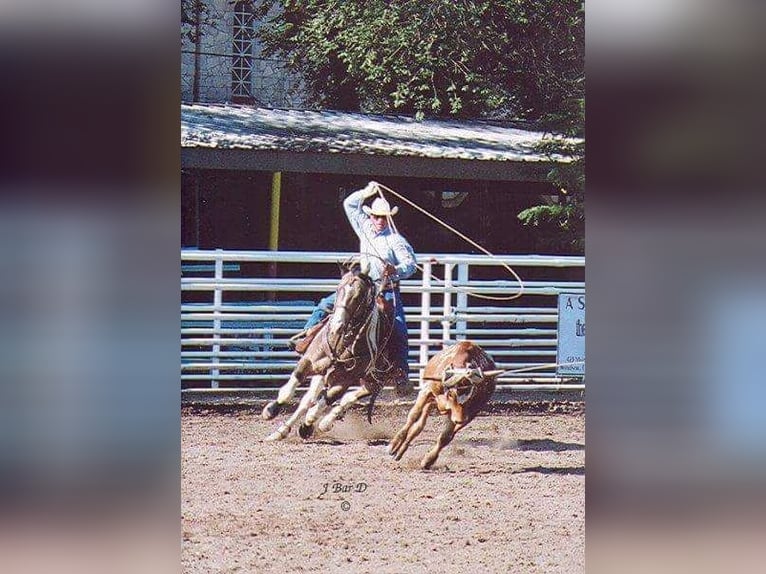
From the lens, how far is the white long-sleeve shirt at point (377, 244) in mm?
6637

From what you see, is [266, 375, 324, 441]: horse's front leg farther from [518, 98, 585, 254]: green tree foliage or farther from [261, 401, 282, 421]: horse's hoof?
[518, 98, 585, 254]: green tree foliage

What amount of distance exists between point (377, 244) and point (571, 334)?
1.34 meters

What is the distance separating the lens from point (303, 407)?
21.9 ft

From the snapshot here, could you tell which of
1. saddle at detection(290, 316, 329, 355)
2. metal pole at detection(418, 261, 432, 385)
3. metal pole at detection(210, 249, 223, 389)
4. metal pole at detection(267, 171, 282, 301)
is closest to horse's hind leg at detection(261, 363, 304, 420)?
saddle at detection(290, 316, 329, 355)

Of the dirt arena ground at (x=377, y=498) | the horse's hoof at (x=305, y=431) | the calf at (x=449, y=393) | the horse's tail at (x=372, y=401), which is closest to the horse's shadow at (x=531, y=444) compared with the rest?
the dirt arena ground at (x=377, y=498)

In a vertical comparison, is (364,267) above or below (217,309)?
above

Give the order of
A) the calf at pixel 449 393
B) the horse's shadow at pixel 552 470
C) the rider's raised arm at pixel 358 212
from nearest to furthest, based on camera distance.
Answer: the rider's raised arm at pixel 358 212, the calf at pixel 449 393, the horse's shadow at pixel 552 470

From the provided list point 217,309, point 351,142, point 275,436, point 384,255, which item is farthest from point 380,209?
point 275,436

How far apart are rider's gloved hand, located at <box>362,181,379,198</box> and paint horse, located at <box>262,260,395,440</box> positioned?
0.40 meters

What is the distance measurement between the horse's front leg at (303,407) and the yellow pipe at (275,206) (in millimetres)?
828

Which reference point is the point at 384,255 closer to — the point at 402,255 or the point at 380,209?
the point at 402,255

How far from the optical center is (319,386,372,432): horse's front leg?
668 centimetres

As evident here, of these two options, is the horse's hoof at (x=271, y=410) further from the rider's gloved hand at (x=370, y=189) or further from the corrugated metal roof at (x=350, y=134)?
the corrugated metal roof at (x=350, y=134)
